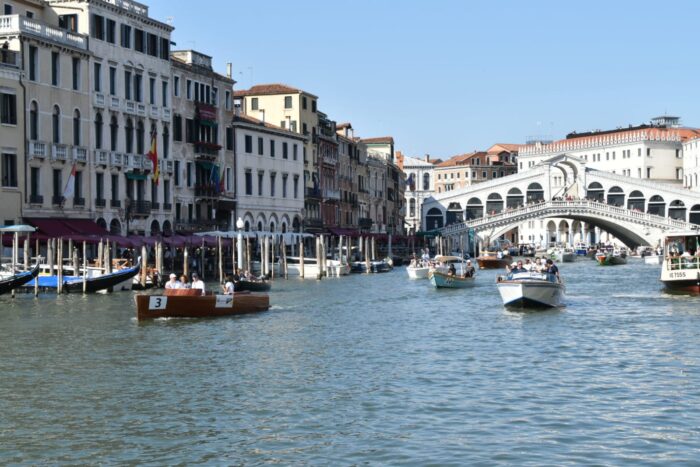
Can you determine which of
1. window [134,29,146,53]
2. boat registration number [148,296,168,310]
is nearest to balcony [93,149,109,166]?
window [134,29,146,53]

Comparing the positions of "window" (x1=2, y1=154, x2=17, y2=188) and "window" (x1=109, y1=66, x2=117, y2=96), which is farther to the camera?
"window" (x1=109, y1=66, x2=117, y2=96)

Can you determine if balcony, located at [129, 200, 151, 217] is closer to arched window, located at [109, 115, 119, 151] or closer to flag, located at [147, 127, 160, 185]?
flag, located at [147, 127, 160, 185]

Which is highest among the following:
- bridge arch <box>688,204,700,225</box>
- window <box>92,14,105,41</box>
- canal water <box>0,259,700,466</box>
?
window <box>92,14,105,41</box>

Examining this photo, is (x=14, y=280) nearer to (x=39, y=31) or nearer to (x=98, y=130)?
(x=39, y=31)

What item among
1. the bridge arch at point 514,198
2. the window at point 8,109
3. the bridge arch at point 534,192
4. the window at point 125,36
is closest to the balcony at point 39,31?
the window at point 8,109

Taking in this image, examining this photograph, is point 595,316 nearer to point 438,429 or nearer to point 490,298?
point 490,298

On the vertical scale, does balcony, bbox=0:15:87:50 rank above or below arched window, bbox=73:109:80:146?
above

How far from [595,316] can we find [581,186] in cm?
6293

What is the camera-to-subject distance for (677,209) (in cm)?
8406

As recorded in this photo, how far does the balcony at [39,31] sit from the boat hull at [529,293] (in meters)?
17.2

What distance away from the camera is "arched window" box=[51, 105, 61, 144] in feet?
124

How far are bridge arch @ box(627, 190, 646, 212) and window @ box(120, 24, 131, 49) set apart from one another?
51.2 meters

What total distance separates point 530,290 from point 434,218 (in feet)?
202

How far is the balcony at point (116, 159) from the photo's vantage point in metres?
40.8
